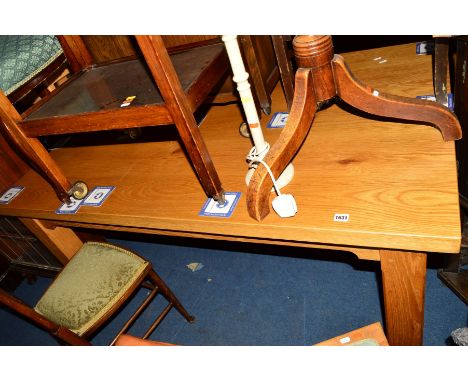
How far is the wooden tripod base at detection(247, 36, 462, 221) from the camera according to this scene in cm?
100

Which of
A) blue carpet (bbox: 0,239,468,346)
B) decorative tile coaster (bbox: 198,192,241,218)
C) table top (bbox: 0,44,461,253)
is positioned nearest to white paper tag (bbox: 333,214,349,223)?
table top (bbox: 0,44,461,253)

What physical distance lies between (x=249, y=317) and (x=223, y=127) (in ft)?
3.24

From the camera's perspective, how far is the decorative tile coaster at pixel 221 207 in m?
1.18

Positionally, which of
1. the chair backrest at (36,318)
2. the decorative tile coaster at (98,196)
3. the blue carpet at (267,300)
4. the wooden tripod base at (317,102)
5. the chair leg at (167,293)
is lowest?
the blue carpet at (267,300)

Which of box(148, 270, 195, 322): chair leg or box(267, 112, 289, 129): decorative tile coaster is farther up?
box(267, 112, 289, 129): decorative tile coaster

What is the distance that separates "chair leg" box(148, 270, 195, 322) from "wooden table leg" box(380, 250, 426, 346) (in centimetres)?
100

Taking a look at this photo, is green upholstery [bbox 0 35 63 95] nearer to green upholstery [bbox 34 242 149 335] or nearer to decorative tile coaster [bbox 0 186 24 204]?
decorative tile coaster [bbox 0 186 24 204]

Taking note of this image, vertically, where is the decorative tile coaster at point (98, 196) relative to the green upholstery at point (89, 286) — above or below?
above

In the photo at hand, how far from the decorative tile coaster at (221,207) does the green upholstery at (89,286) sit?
0.52m

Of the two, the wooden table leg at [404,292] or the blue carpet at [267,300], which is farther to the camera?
the blue carpet at [267,300]

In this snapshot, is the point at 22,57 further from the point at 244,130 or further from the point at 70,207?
the point at 244,130

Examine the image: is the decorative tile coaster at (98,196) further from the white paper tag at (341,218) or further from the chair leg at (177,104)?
the white paper tag at (341,218)

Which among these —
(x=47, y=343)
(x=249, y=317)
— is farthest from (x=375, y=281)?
(x=47, y=343)

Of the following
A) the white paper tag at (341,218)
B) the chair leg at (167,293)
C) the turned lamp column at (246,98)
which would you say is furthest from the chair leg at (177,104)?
the chair leg at (167,293)
